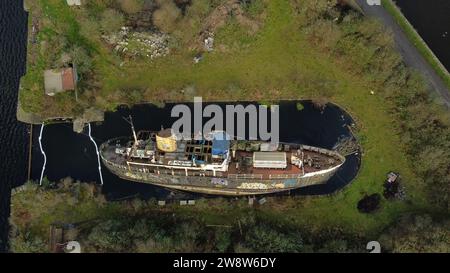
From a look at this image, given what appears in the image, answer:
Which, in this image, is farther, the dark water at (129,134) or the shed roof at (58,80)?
the shed roof at (58,80)

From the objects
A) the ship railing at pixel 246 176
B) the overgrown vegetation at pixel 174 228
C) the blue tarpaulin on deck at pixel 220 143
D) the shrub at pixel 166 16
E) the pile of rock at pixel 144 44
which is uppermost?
the shrub at pixel 166 16

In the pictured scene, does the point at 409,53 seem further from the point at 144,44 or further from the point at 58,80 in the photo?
the point at 58,80

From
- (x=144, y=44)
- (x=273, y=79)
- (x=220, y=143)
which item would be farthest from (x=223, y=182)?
(x=144, y=44)

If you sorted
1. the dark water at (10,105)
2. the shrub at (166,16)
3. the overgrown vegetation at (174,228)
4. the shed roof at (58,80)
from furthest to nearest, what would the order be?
the shrub at (166,16) → the shed roof at (58,80) → the dark water at (10,105) → the overgrown vegetation at (174,228)

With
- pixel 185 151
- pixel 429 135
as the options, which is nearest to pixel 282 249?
pixel 185 151

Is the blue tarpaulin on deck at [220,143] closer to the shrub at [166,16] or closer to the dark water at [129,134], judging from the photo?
the dark water at [129,134]

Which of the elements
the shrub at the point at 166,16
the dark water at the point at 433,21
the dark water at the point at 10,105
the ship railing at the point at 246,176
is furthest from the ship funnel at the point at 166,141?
the dark water at the point at 433,21

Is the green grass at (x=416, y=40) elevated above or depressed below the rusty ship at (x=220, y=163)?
above
